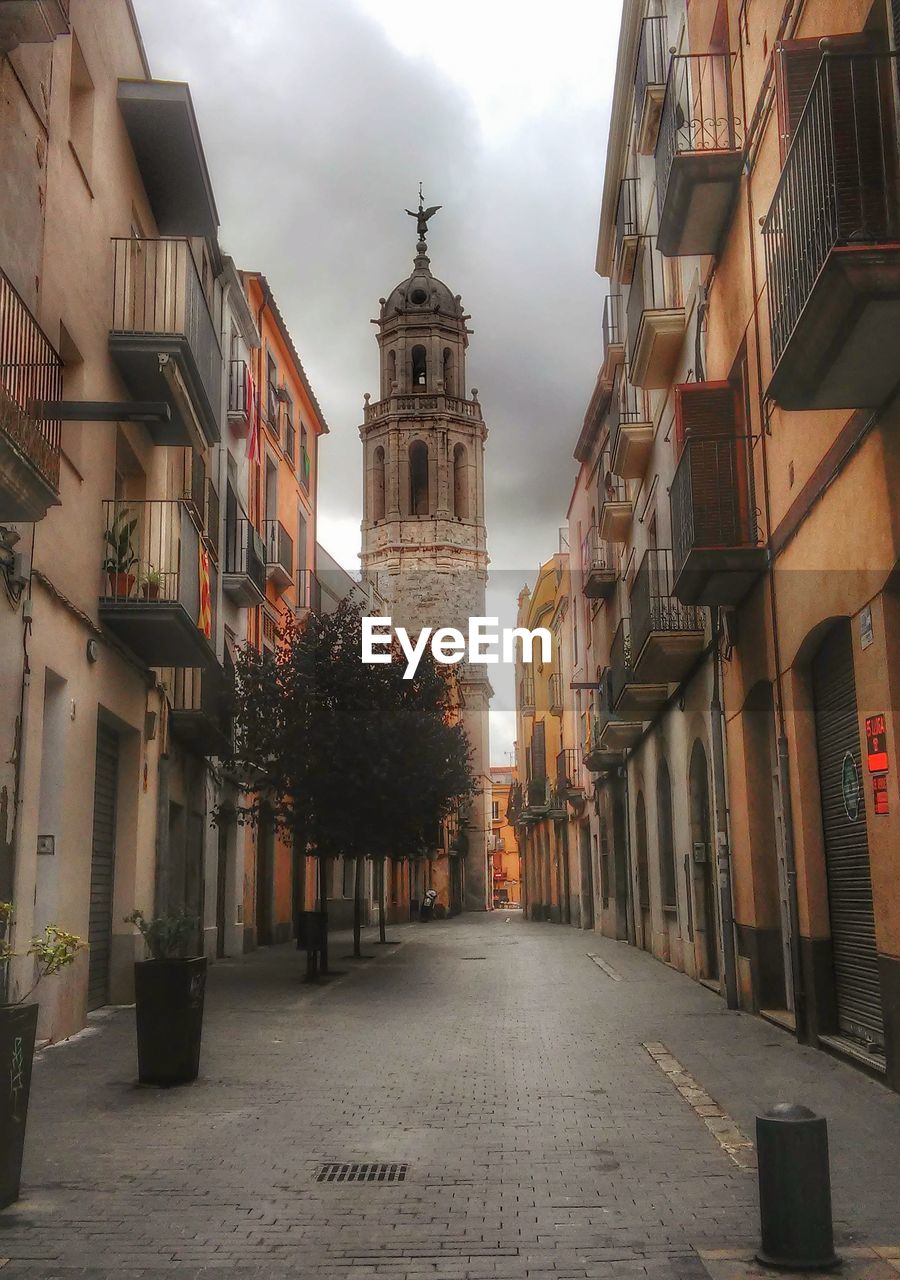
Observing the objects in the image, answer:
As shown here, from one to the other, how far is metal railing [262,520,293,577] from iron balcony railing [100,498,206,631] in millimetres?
12599

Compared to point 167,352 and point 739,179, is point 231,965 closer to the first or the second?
point 167,352

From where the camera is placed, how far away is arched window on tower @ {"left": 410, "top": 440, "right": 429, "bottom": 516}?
65.6 meters

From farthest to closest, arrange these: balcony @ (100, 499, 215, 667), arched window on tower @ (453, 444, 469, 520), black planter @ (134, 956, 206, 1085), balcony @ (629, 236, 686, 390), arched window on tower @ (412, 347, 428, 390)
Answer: arched window on tower @ (412, 347, 428, 390)
arched window on tower @ (453, 444, 469, 520)
balcony @ (629, 236, 686, 390)
balcony @ (100, 499, 215, 667)
black planter @ (134, 956, 206, 1085)

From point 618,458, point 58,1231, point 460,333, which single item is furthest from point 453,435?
point 58,1231

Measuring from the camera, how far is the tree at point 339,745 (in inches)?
771

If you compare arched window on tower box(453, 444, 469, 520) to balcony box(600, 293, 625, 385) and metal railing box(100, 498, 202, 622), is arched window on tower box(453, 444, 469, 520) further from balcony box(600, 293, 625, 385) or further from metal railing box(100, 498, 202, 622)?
metal railing box(100, 498, 202, 622)

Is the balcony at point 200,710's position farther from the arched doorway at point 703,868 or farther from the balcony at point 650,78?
the balcony at point 650,78

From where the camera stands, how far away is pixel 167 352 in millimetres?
13750

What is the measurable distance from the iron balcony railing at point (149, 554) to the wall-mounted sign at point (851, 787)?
702cm

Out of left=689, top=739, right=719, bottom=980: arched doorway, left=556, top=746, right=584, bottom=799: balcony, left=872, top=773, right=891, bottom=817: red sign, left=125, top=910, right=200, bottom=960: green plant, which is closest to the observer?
left=872, top=773, right=891, bottom=817: red sign

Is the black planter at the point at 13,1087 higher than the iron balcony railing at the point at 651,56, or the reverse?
the iron balcony railing at the point at 651,56

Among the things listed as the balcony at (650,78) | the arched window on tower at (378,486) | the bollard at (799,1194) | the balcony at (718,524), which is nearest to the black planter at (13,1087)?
the bollard at (799,1194)

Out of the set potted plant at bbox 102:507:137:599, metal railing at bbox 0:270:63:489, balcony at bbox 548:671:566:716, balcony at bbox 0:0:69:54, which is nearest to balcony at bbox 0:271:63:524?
metal railing at bbox 0:270:63:489

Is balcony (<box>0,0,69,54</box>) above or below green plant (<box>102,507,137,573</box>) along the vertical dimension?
above
